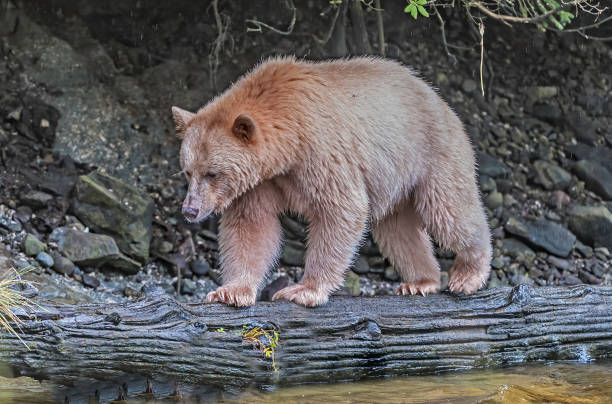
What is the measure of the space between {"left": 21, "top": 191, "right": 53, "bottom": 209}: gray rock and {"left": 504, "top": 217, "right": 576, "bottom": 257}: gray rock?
5600mm

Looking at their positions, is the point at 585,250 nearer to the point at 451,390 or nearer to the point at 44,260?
the point at 451,390

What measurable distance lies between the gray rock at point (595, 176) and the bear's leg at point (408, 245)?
4.74m

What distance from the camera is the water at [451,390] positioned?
4.80 m

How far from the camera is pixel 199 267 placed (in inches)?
341

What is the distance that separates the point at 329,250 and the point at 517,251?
484 cm

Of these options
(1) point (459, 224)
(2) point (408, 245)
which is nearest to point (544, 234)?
(2) point (408, 245)

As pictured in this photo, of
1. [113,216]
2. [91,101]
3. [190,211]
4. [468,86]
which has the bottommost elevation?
[113,216]

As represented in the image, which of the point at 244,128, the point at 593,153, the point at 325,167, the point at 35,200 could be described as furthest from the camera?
the point at 593,153

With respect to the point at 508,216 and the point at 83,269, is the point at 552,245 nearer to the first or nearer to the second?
the point at 508,216

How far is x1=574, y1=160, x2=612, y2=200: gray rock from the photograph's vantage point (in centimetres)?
1048

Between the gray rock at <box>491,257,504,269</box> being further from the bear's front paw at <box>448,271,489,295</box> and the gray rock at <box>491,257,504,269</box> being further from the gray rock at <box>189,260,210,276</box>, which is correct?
the gray rock at <box>189,260,210,276</box>

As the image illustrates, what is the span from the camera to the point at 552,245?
9742 mm

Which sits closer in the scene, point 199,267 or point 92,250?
point 92,250

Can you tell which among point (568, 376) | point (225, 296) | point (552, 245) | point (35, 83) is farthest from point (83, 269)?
point (552, 245)
